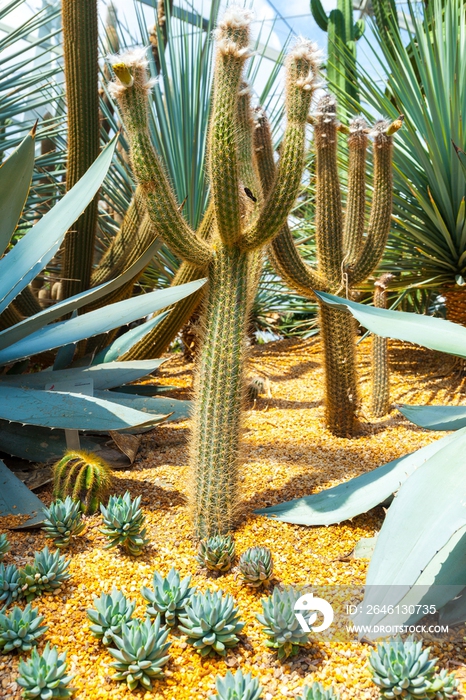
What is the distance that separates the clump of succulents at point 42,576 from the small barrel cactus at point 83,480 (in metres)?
0.31

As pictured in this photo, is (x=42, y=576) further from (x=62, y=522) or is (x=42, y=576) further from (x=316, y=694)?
(x=316, y=694)

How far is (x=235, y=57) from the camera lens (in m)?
1.69

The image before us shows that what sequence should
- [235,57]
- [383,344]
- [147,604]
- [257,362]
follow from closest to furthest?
1. [147,604]
2. [235,57]
3. [383,344]
4. [257,362]

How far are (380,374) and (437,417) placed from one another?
4.03 ft

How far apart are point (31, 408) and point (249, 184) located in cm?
114

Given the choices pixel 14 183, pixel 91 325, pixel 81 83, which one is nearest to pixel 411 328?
pixel 91 325

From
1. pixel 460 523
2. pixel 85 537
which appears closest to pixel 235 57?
pixel 460 523

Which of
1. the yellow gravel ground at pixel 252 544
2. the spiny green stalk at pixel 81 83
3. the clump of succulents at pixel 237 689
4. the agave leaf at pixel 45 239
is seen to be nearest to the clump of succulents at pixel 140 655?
the yellow gravel ground at pixel 252 544

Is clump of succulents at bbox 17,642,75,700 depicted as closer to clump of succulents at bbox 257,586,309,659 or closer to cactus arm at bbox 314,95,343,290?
clump of succulents at bbox 257,586,309,659

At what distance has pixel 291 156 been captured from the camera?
1.80 meters

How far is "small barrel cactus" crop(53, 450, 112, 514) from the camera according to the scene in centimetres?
186

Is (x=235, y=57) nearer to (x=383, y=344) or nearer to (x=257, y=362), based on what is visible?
A: (x=383, y=344)

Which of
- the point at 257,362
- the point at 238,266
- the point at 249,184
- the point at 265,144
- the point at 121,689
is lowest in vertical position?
the point at 121,689

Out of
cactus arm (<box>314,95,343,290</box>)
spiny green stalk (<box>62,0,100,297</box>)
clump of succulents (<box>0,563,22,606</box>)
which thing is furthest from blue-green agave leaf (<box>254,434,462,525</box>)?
spiny green stalk (<box>62,0,100,297</box>)
